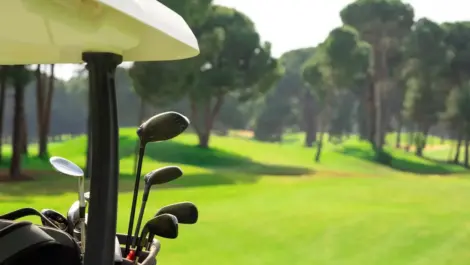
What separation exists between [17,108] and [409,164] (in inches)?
547

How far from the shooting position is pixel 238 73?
18438 millimetres

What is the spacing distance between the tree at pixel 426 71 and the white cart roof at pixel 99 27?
22340mm

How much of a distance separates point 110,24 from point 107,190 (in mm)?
233

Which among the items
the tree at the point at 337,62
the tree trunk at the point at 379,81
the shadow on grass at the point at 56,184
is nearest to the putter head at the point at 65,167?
the shadow on grass at the point at 56,184

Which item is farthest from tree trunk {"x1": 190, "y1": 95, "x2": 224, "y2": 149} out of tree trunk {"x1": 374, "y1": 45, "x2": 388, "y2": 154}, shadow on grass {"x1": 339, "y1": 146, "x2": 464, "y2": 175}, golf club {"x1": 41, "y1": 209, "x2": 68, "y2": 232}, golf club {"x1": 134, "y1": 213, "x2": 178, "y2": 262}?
golf club {"x1": 134, "y1": 213, "x2": 178, "y2": 262}

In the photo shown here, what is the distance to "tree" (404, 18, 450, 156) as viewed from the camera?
73.2ft

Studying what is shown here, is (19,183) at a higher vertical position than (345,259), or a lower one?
lower

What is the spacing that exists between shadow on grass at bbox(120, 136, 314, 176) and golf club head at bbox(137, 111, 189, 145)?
47.9 ft

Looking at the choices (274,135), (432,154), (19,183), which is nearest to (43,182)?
(19,183)

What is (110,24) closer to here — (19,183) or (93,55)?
(93,55)

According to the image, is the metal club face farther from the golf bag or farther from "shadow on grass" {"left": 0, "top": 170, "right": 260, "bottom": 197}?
"shadow on grass" {"left": 0, "top": 170, "right": 260, "bottom": 197}

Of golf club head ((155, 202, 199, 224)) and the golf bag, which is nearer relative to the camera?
the golf bag

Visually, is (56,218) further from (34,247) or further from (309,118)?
(309,118)

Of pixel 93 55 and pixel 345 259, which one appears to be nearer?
pixel 93 55
